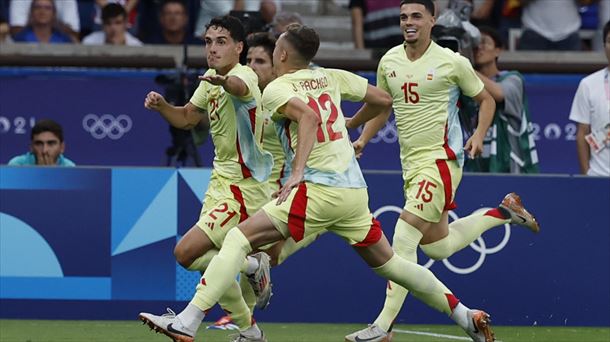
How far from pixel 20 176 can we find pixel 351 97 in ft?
12.3

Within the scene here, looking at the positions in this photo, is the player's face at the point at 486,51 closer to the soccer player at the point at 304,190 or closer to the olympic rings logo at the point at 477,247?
the olympic rings logo at the point at 477,247

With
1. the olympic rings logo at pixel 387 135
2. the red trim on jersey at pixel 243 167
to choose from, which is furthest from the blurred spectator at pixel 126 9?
the red trim on jersey at pixel 243 167

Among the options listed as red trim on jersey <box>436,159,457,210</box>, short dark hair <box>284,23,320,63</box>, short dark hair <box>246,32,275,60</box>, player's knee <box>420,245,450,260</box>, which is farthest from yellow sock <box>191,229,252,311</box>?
short dark hair <box>246,32,275,60</box>

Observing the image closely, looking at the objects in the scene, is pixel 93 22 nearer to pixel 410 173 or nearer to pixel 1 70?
pixel 1 70

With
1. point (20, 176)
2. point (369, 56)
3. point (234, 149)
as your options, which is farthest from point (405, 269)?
point (369, 56)

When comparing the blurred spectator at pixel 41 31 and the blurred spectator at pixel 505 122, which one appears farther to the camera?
the blurred spectator at pixel 41 31

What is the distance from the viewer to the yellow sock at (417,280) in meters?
9.72

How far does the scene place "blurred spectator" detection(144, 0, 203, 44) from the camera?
53.5ft

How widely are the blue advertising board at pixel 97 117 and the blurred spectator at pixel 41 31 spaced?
116 centimetres

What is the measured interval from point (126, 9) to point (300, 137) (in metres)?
8.07

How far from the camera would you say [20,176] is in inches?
485

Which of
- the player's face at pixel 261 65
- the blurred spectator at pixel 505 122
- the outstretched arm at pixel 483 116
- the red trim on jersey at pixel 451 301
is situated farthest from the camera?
the blurred spectator at pixel 505 122

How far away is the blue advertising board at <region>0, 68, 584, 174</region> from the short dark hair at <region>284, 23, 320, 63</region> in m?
5.62

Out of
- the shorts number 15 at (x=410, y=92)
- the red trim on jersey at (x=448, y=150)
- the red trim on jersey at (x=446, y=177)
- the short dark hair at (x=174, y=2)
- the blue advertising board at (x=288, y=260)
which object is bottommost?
the blue advertising board at (x=288, y=260)
